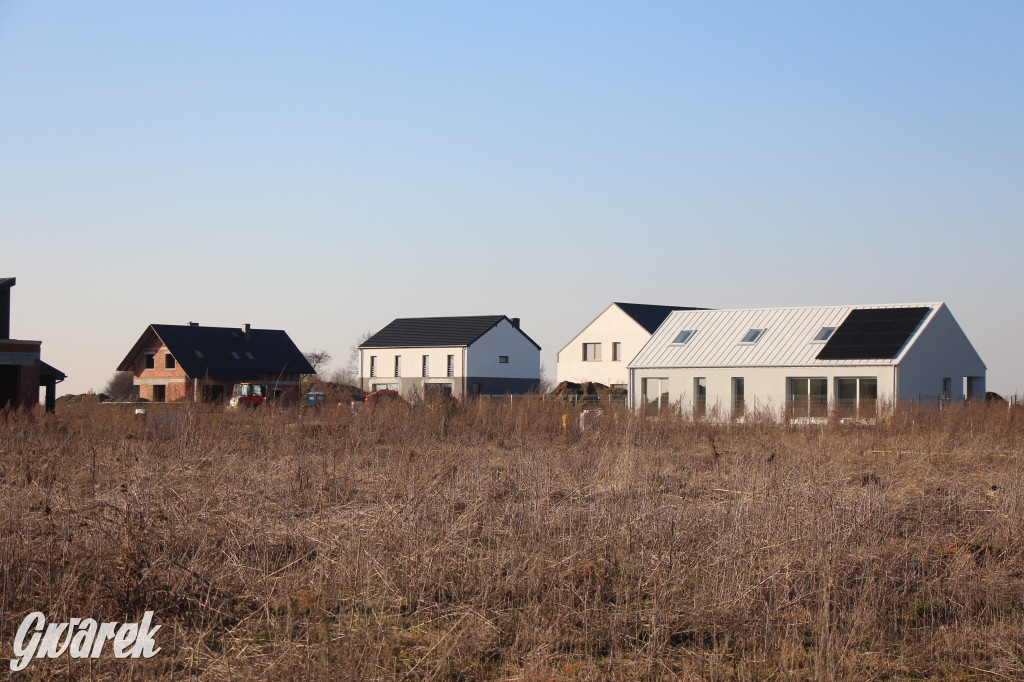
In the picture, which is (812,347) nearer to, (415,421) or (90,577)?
(415,421)

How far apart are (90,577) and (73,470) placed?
212 inches

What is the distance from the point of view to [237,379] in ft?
186

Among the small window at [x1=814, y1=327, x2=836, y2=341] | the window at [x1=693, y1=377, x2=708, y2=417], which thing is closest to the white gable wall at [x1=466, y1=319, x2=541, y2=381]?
the window at [x1=693, y1=377, x2=708, y2=417]

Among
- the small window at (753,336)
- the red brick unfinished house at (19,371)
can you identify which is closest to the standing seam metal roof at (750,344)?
the small window at (753,336)

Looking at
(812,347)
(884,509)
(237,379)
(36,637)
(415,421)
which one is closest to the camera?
(36,637)

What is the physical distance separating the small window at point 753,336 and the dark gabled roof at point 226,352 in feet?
101

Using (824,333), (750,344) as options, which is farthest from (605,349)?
(824,333)

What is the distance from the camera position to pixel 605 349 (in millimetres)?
56688

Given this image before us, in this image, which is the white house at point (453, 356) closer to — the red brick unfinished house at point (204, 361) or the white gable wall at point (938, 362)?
the red brick unfinished house at point (204, 361)

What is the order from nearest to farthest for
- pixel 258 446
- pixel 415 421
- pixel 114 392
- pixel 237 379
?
pixel 258 446 < pixel 415 421 < pixel 237 379 < pixel 114 392

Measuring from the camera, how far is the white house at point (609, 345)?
55.5 m

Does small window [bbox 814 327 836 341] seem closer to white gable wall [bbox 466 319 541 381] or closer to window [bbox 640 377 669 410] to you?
window [bbox 640 377 669 410]

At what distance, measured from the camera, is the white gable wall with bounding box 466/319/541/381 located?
198 feet

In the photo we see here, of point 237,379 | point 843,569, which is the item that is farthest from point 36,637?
point 237,379
